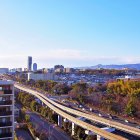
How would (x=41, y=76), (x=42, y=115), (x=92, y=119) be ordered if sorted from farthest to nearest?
(x=41, y=76)
(x=42, y=115)
(x=92, y=119)

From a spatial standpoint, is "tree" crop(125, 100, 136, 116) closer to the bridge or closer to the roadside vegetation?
the bridge

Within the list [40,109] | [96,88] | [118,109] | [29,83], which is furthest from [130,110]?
[29,83]

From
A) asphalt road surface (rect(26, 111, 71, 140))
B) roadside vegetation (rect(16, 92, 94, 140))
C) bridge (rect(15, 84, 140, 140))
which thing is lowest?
asphalt road surface (rect(26, 111, 71, 140))

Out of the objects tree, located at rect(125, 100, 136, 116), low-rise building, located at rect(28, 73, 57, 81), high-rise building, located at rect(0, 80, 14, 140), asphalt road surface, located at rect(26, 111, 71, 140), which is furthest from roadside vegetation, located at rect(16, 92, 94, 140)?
low-rise building, located at rect(28, 73, 57, 81)

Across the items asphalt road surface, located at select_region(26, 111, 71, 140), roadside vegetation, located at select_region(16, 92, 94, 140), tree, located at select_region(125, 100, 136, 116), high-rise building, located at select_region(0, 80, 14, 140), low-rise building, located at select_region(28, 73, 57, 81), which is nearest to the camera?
high-rise building, located at select_region(0, 80, 14, 140)

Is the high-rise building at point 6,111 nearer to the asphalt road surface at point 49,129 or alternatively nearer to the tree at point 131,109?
the asphalt road surface at point 49,129

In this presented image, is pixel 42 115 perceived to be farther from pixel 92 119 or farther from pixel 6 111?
pixel 6 111

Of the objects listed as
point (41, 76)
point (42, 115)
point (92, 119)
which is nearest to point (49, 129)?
point (92, 119)

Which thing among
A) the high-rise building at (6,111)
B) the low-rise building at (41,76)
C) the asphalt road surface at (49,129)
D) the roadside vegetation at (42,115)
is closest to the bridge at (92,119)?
the roadside vegetation at (42,115)
